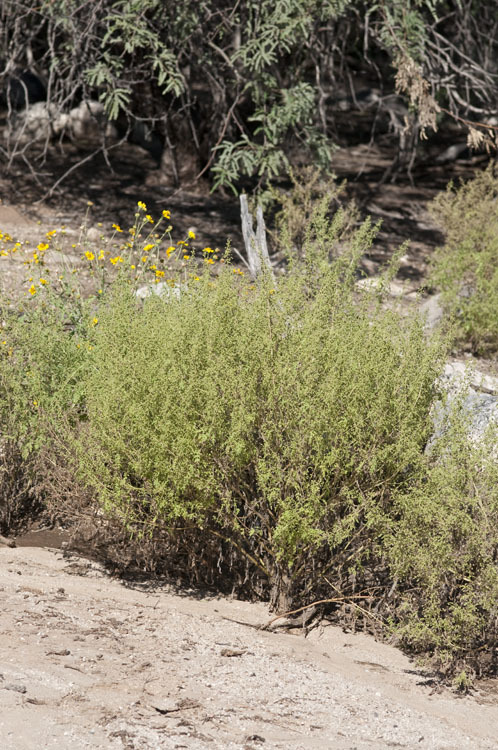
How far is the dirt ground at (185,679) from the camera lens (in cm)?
271

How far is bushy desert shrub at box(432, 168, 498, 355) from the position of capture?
23.7 feet

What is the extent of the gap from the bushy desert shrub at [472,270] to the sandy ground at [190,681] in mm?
3884

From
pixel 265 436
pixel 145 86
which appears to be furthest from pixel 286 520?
pixel 145 86

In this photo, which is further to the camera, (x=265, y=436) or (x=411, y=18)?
(x=411, y=18)

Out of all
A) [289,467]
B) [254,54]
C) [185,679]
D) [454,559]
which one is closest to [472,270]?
[254,54]

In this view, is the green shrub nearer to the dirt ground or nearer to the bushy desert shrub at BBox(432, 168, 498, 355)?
the dirt ground

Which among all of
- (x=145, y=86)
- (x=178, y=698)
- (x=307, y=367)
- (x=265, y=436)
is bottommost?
(x=178, y=698)

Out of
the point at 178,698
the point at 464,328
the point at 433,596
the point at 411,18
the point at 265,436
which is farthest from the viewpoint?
the point at 411,18

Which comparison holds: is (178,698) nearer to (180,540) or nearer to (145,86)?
(180,540)

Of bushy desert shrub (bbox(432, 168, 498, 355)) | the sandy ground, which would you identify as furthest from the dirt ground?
bushy desert shrub (bbox(432, 168, 498, 355))

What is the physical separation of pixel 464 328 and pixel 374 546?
375 cm

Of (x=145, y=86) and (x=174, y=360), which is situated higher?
(x=145, y=86)

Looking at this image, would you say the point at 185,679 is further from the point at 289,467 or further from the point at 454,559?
the point at 454,559

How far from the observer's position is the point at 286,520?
3.61m
